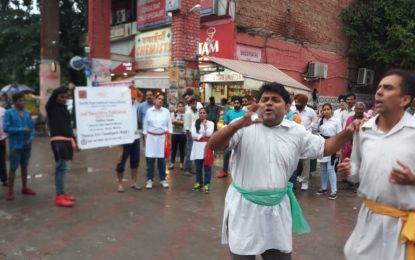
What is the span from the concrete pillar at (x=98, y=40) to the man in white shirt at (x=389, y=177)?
12124 mm

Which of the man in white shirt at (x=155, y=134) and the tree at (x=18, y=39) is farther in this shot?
the tree at (x=18, y=39)

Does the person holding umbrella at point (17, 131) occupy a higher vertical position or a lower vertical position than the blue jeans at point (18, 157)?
higher

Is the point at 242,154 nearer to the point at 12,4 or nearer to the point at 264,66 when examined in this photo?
the point at 264,66

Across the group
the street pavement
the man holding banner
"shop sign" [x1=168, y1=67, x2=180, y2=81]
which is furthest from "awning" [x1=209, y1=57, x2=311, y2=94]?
the man holding banner

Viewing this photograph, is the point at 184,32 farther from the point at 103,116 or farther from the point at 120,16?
the point at 120,16

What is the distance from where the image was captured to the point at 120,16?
16828 millimetres

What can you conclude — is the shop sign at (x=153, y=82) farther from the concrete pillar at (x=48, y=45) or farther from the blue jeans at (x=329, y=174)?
the blue jeans at (x=329, y=174)

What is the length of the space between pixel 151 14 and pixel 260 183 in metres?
13.2

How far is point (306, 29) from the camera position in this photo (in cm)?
1479

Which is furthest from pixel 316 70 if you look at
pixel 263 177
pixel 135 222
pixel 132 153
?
pixel 263 177

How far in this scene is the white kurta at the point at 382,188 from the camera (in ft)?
7.09

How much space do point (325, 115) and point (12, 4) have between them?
16.6 metres

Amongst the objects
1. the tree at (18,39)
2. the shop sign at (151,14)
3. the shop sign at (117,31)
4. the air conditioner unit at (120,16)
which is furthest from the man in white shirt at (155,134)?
the tree at (18,39)

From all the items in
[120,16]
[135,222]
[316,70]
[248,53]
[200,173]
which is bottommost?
[135,222]
